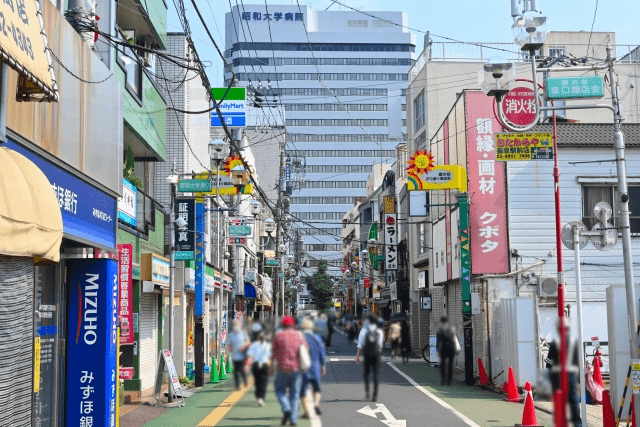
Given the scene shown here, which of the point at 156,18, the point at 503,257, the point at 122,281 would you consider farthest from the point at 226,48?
the point at 503,257

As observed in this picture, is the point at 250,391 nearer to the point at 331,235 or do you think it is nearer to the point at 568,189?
the point at 331,235

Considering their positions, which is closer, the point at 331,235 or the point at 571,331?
the point at 571,331

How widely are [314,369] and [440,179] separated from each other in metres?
2.22

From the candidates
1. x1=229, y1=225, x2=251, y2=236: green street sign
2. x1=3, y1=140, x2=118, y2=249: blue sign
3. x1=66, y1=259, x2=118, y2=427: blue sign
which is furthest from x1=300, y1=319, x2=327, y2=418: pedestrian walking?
x1=66, y1=259, x2=118, y2=427: blue sign

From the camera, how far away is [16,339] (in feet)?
62.1

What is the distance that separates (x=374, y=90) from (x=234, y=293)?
215 cm

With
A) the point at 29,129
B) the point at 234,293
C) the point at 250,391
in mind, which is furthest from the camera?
the point at 29,129

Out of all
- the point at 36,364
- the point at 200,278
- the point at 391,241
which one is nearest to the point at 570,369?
the point at 391,241

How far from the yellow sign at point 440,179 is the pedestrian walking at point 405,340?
55.7 inches

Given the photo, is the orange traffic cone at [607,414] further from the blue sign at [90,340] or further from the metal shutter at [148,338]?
the metal shutter at [148,338]

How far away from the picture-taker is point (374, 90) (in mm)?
6211

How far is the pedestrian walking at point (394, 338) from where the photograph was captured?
13.0 feet

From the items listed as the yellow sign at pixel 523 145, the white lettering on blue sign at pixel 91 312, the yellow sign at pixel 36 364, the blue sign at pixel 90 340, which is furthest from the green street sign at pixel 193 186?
the white lettering on blue sign at pixel 91 312

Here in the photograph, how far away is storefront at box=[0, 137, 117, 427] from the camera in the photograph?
18.7 metres
